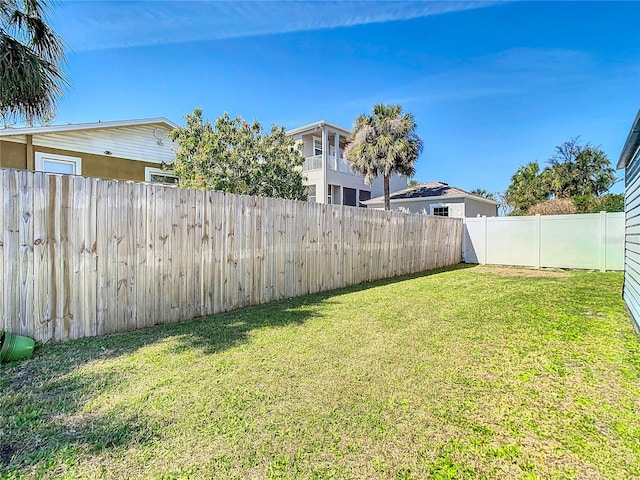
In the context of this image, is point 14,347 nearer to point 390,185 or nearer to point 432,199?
point 432,199

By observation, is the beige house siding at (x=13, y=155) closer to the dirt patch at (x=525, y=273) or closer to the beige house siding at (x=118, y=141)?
the beige house siding at (x=118, y=141)

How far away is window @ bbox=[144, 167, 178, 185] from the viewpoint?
11.1 m

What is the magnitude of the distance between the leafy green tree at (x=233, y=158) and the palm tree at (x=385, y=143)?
5.68m

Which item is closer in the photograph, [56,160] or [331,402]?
[331,402]

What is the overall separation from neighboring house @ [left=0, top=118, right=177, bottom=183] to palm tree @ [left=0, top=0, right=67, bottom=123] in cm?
526

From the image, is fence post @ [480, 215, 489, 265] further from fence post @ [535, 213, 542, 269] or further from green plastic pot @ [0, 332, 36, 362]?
green plastic pot @ [0, 332, 36, 362]

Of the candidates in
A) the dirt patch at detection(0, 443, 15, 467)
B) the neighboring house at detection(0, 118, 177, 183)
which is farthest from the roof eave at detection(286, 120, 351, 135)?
the dirt patch at detection(0, 443, 15, 467)

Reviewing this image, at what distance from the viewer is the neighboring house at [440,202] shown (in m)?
17.2

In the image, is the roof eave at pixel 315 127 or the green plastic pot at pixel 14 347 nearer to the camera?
the green plastic pot at pixel 14 347

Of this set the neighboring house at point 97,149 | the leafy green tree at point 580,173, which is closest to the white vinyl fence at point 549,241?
the neighboring house at point 97,149

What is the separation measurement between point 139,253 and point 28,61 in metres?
2.76

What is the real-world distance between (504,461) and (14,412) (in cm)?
322

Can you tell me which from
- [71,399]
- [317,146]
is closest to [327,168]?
[317,146]

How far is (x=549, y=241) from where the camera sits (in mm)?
11273
